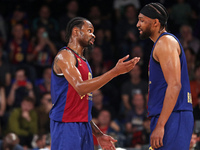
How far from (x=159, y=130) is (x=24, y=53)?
706 centimetres

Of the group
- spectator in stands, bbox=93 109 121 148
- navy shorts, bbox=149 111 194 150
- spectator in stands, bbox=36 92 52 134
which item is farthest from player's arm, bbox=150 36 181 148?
spectator in stands, bbox=36 92 52 134

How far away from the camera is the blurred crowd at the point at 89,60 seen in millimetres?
8727

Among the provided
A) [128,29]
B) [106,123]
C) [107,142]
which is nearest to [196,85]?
[106,123]

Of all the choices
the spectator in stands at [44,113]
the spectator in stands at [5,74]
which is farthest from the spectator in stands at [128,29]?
the spectator in stands at [5,74]

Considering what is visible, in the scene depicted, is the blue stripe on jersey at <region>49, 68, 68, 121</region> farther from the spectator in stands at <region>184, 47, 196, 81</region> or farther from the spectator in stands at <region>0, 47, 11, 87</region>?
the spectator in stands at <region>184, 47, 196, 81</region>

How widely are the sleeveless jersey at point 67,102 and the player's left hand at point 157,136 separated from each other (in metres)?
1.02

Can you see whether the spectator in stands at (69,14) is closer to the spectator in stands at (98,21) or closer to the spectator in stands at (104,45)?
the spectator in stands at (98,21)

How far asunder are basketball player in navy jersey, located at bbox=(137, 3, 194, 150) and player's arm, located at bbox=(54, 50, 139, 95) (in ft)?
1.05

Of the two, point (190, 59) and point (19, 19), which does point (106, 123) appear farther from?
point (19, 19)

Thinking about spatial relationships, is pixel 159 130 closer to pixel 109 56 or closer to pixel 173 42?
pixel 173 42

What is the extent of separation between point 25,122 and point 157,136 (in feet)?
18.1

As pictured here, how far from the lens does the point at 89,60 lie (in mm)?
10391

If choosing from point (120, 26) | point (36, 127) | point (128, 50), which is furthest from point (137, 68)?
point (36, 127)

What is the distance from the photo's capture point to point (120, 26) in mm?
10961
